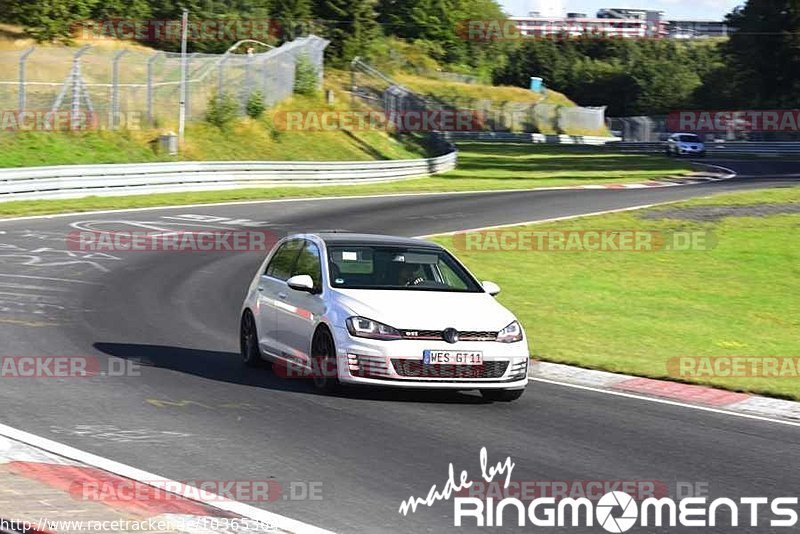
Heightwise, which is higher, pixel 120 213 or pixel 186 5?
pixel 186 5

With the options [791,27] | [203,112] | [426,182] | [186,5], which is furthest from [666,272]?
[791,27]

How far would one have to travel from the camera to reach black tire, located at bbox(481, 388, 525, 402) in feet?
38.5

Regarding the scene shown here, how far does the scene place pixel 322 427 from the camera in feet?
33.0

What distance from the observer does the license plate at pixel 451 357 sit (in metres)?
11.2

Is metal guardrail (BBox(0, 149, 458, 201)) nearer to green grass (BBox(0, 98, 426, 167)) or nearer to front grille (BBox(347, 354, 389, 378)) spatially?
green grass (BBox(0, 98, 426, 167))

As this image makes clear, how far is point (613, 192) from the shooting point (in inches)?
1743

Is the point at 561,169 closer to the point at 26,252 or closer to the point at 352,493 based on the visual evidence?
the point at 26,252

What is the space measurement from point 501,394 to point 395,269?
1625 mm

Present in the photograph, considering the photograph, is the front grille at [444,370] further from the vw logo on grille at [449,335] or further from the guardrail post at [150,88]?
the guardrail post at [150,88]

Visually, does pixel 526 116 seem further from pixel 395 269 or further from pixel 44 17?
pixel 395 269

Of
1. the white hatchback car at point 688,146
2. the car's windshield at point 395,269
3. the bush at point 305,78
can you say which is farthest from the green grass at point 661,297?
the white hatchback car at point 688,146

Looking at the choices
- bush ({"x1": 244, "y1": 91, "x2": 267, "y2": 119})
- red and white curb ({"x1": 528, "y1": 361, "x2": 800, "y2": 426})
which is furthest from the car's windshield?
bush ({"x1": 244, "y1": 91, "x2": 267, "y2": 119})

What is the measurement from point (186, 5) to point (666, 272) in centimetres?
6012

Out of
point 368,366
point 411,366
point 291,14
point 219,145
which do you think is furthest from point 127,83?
point 291,14
